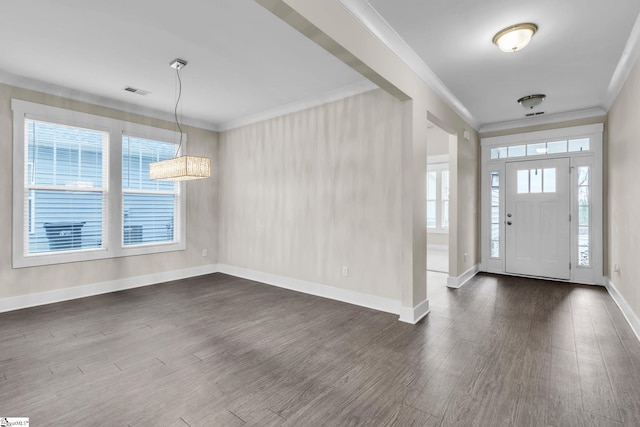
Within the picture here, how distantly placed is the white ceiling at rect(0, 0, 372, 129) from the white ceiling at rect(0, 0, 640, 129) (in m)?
0.01

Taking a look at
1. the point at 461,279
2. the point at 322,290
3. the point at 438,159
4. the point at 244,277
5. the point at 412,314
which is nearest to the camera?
the point at 412,314

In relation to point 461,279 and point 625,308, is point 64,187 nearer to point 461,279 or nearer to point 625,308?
point 461,279

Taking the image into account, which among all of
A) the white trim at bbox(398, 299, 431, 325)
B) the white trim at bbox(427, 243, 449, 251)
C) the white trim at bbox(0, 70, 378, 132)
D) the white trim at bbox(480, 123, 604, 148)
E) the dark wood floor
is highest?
the white trim at bbox(0, 70, 378, 132)

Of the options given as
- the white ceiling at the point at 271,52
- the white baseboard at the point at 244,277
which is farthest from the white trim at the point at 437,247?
the white baseboard at the point at 244,277

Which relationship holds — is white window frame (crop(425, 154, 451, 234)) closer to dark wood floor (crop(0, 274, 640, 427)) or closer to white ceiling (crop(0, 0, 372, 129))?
dark wood floor (crop(0, 274, 640, 427))

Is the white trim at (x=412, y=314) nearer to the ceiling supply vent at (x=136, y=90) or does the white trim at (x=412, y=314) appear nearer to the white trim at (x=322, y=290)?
the white trim at (x=322, y=290)

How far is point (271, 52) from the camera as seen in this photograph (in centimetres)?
315

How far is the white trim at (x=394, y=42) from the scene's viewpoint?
7.71 ft

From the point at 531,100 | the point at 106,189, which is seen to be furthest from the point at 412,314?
the point at 106,189

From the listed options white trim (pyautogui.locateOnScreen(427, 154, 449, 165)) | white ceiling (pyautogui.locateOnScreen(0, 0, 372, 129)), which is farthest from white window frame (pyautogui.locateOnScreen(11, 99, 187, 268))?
white trim (pyautogui.locateOnScreen(427, 154, 449, 165))

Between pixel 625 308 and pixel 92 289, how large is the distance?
6687 mm

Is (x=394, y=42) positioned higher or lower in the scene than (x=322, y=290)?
higher

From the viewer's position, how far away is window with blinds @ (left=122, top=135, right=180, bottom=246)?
15.8 feet

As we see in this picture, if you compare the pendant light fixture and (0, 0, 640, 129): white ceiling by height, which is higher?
(0, 0, 640, 129): white ceiling
